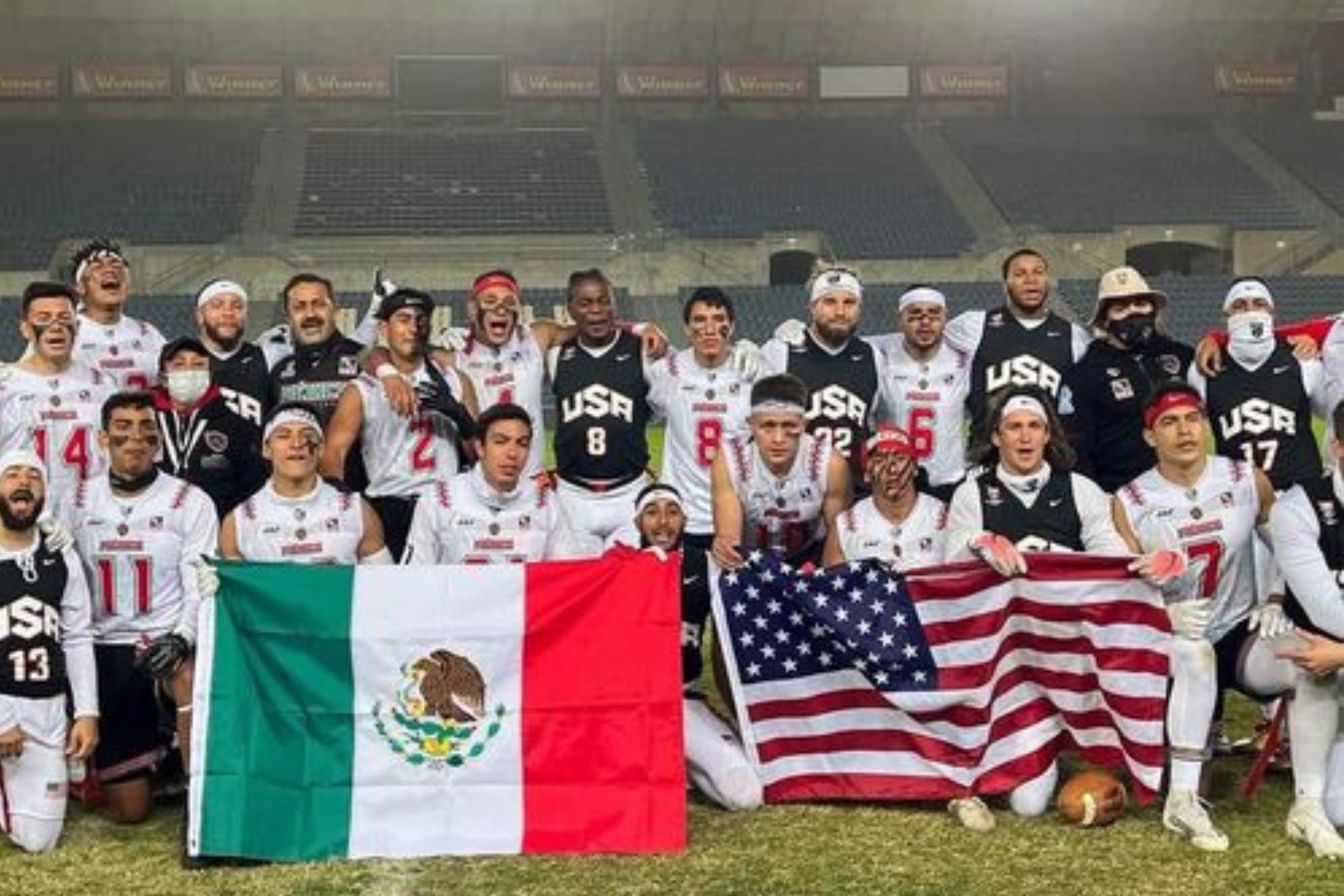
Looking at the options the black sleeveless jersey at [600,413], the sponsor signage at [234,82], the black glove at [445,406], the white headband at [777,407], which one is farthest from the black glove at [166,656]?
the sponsor signage at [234,82]

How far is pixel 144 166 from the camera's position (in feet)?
Answer: 99.6

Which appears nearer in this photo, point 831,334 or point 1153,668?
point 1153,668

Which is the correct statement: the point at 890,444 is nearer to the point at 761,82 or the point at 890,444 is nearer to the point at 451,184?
the point at 451,184

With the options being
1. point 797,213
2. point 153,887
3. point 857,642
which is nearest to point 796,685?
point 857,642

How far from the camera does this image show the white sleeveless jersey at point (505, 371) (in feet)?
21.7

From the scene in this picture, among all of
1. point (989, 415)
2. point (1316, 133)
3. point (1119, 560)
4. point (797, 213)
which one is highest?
point (1316, 133)

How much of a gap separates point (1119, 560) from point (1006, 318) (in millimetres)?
1997

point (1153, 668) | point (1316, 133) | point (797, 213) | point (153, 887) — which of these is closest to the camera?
point (153, 887)

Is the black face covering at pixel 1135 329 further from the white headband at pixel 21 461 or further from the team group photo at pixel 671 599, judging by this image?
the white headband at pixel 21 461

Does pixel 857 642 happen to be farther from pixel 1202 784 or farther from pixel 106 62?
pixel 106 62

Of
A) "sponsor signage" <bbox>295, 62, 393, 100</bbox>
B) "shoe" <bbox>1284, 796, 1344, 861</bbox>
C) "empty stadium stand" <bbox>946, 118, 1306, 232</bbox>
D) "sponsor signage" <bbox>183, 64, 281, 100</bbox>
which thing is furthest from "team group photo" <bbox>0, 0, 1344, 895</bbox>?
"sponsor signage" <bbox>183, 64, 281, 100</bbox>

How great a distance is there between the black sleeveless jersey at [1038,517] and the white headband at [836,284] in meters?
1.55

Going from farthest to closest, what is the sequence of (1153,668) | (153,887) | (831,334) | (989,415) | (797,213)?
(797,213), (831,334), (989,415), (1153,668), (153,887)

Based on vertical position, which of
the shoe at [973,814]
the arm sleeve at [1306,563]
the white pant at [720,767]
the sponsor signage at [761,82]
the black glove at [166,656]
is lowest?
the shoe at [973,814]
